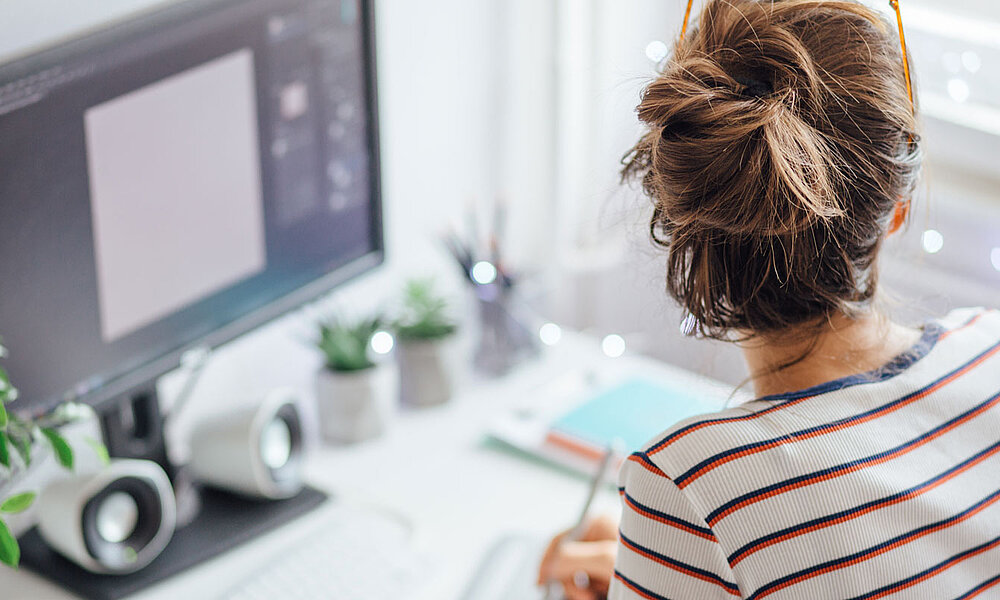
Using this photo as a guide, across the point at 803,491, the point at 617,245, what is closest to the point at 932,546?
the point at 803,491

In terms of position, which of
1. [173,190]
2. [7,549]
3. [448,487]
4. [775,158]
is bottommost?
[448,487]

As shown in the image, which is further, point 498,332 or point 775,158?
point 498,332

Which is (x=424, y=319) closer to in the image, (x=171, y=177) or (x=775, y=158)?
(x=171, y=177)

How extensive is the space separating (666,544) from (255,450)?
47 cm

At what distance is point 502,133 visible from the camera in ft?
4.84

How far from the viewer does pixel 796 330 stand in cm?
69

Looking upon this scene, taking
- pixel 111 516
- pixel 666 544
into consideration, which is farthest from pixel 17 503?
pixel 666 544

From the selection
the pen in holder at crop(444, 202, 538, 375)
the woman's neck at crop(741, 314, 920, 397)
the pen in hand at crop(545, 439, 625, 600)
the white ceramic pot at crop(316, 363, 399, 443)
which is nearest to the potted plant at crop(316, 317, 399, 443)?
the white ceramic pot at crop(316, 363, 399, 443)

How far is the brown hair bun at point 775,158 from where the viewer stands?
594 millimetres

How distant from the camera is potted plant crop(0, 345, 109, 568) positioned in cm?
68

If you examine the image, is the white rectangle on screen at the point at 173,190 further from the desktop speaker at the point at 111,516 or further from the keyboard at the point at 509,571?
the keyboard at the point at 509,571

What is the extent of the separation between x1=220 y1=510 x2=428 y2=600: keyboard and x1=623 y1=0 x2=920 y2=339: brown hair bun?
0.39 metres

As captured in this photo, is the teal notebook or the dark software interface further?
the teal notebook

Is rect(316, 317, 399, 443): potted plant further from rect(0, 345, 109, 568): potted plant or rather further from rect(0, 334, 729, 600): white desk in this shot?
rect(0, 345, 109, 568): potted plant
